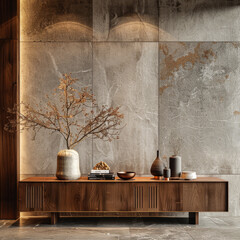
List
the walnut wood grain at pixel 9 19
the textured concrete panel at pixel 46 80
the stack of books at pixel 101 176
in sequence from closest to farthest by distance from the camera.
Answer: the stack of books at pixel 101 176
the walnut wood grain at pixel 9 19
the textured concrete panel at pixel 46 80

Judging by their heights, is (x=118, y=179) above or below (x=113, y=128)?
below

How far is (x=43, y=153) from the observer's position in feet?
14.0

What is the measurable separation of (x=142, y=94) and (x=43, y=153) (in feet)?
5.20

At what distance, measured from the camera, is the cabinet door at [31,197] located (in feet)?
12.1

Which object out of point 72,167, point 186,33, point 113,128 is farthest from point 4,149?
point 186,33

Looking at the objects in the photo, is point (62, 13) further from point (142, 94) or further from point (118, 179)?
point (118, 179)

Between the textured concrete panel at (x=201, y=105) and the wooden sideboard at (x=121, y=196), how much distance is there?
0.60 metres

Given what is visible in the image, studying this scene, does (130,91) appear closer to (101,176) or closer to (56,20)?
(101,176)

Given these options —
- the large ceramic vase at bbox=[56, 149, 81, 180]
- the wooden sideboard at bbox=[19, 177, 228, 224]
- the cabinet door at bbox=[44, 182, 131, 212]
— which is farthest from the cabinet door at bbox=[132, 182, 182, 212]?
the large ceramic vase at bbox=[56, 149, 81, 180]

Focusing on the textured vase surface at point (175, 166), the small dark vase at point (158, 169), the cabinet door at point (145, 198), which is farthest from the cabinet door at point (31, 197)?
the textured vase surface at point (175, 166)

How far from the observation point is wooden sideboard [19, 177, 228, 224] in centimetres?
368

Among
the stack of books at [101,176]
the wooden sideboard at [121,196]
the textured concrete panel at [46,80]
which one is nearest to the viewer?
the wooden sideboard at [121,196]

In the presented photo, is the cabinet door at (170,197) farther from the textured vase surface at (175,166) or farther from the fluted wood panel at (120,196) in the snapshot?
the textured vase surface at (175,166)

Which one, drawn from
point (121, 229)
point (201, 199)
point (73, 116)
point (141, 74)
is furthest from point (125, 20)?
point (121, 229)
